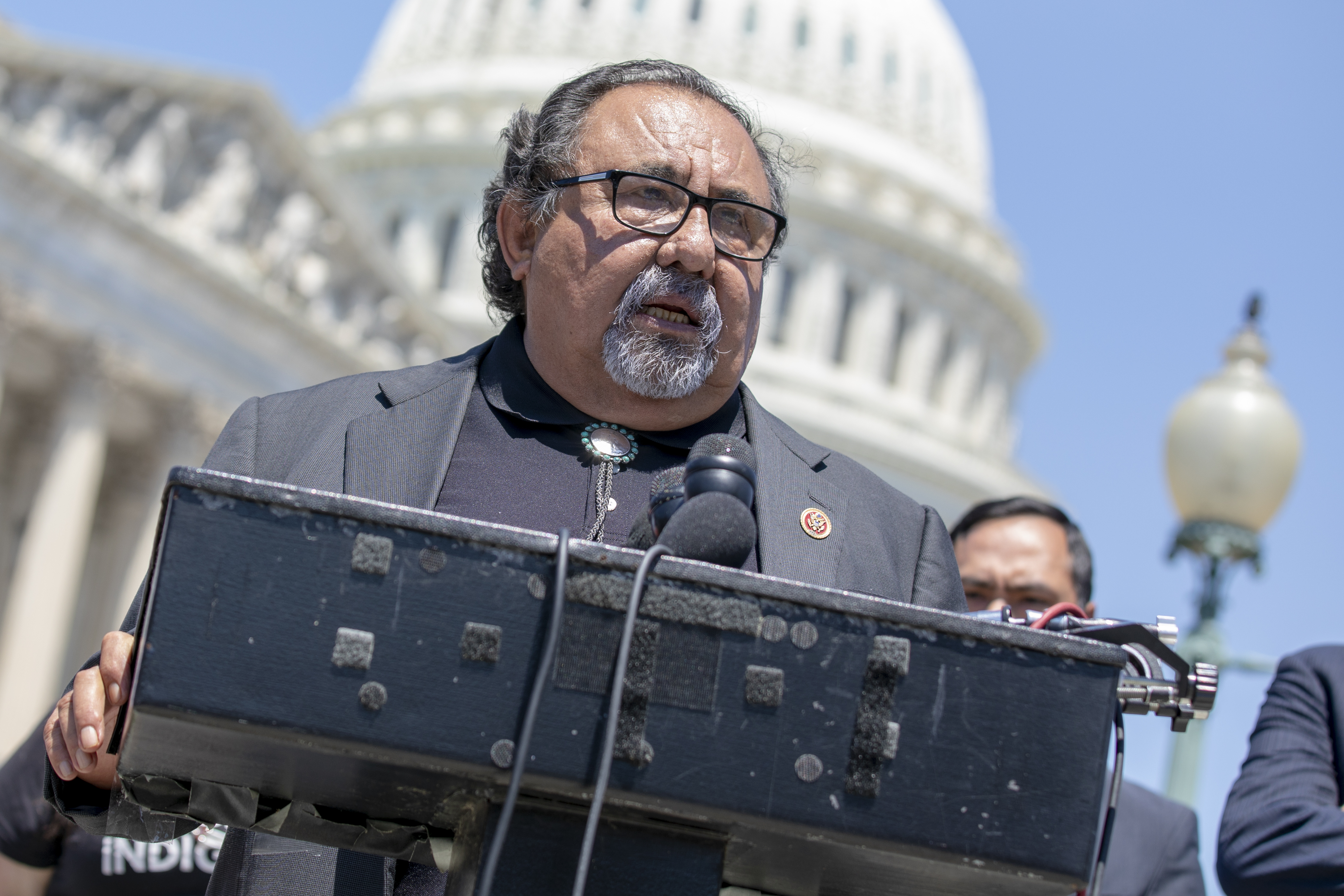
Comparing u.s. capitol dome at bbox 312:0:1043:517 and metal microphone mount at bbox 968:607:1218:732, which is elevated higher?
u.s. capitol dome at bbox 312:0:1043:517

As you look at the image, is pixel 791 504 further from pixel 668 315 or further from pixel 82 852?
pixel 82 852

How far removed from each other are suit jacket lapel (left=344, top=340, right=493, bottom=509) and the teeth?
374 mm

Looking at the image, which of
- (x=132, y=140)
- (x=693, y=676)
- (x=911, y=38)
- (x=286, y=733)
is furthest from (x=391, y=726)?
(x=911, y=38)

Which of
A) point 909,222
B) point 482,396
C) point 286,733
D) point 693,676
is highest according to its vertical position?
point 909,222

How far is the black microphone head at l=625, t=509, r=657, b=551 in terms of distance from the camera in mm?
2529

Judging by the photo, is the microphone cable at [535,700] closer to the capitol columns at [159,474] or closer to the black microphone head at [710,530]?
the black microphone head at [710,530]

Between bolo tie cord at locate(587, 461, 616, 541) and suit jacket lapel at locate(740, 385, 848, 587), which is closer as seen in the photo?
suit jacket lapel at locate(740, 385, 848, 587)

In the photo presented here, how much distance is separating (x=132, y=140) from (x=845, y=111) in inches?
1392

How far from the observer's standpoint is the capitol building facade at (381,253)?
26.8 meters

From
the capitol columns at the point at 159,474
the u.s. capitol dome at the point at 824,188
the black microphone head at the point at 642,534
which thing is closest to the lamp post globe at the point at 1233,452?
the black microphone head at the point at 642,534

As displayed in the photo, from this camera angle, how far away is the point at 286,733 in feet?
6.97

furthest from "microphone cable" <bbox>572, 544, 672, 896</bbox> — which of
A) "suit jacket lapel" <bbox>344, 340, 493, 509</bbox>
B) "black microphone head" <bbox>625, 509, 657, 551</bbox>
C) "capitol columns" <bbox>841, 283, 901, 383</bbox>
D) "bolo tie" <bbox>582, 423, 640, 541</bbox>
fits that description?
"capitol columns" <bbox>841, 283, 901, 383</bbox>

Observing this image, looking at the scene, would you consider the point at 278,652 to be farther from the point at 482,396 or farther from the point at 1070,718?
the point at 482,396

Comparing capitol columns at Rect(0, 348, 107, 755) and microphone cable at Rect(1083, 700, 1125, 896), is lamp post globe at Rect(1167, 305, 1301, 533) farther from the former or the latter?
capitol columns at Rect(0, 348, 107, 755)
